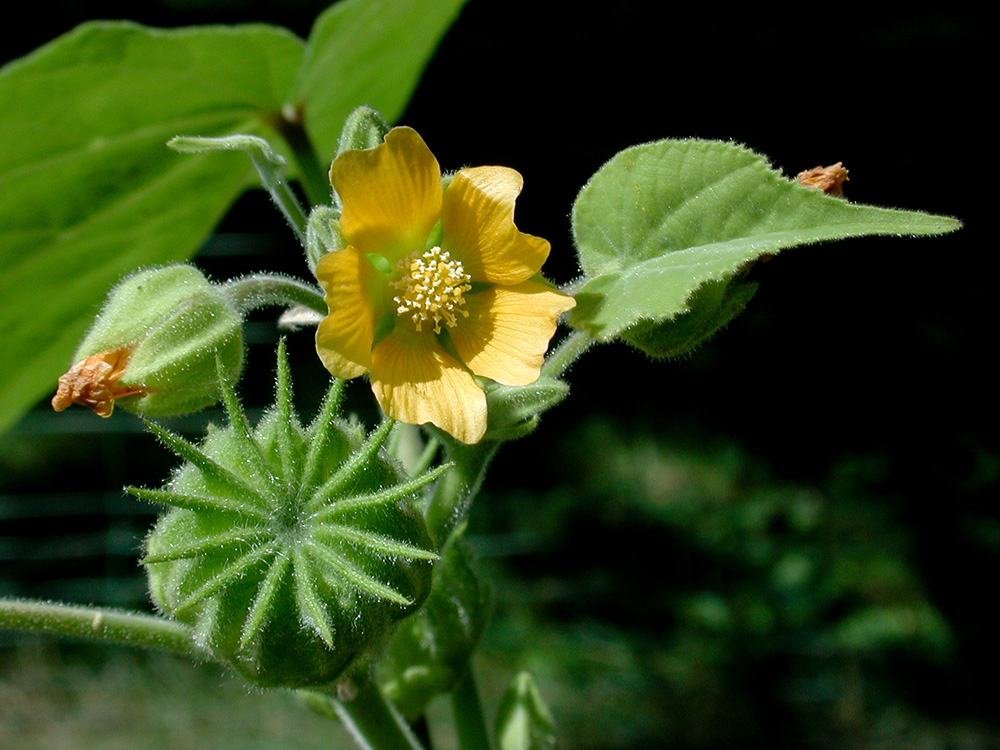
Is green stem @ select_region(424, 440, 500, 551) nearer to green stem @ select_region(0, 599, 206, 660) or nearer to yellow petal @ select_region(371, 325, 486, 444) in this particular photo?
yellow petal @ select_region(371, 325, 486, 444)

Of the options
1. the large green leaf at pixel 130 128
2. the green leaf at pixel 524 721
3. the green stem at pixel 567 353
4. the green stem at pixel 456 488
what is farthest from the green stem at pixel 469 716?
the large green leaf at pixel 130 128

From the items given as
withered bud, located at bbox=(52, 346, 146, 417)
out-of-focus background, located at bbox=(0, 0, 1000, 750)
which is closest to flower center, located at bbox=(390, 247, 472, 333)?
withered bud, located at bbox=(52, 346, 146, 417)

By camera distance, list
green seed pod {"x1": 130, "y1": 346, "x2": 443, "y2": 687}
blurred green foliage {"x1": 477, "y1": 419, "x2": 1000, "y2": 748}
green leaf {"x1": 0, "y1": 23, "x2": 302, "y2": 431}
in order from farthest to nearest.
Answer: blurred green foliage {"x1": 477, "y1": 419, "x2": 1000, "y2": 748}, green leaf {"x1": 0, "y1": 23, "x2": 302, "y2": 431}, green seed pod {"x1": 130, "y1": 346, "x2": 443, "y2": 687}

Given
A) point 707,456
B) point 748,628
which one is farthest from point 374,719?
point 707,456

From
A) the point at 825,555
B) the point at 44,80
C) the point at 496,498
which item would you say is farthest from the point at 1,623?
the point at 496,498

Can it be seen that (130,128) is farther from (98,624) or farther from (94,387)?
(98,624)

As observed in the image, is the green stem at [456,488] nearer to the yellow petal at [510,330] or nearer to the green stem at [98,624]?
the yellow petal at [510,330]
